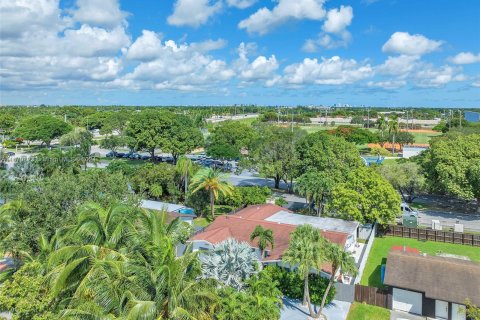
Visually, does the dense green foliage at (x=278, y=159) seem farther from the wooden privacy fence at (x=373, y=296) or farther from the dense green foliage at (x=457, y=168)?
the wooden privacy fence at (x=373, y=296)

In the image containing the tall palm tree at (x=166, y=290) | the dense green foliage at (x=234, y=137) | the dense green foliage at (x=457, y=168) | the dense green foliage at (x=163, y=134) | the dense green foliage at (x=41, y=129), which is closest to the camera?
the tall palm tree at (x=166, y=290)

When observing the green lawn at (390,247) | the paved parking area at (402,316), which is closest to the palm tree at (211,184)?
the green lawn at (390,247)

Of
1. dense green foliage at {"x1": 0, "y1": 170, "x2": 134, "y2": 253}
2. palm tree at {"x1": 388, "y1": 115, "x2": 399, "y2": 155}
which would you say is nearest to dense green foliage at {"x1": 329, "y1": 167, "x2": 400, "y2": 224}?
dense green foliage at {"x1": 0, "y1": 170, "x2": 134, "y2": 253}

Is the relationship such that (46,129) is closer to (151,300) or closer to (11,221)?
(11,221)

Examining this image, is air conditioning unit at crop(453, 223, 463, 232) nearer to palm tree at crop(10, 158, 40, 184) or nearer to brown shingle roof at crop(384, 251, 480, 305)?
brown shingle roof at crop(384, 251, 480, 305)

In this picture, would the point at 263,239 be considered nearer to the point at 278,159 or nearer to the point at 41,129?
the point at 278,159

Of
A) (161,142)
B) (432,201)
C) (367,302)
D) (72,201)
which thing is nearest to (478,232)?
(432,201)
